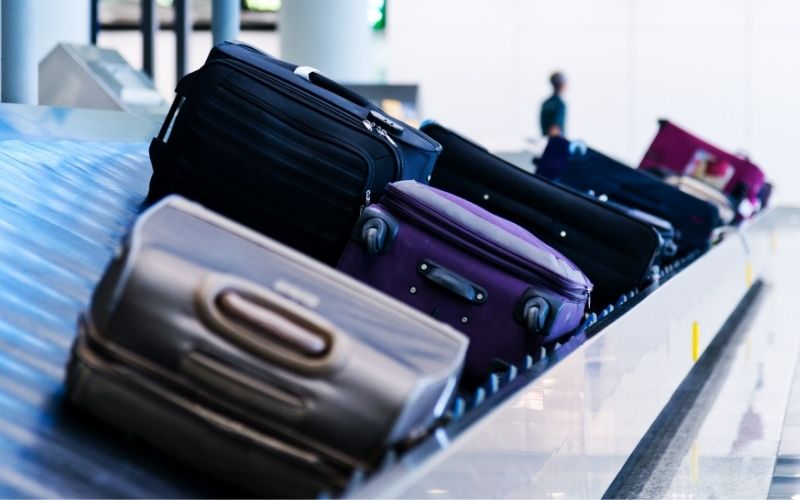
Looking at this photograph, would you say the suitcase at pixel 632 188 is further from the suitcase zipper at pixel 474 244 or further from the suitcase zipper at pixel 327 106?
the suitcase zipper at pixel 474 244

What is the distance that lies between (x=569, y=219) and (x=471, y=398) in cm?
152

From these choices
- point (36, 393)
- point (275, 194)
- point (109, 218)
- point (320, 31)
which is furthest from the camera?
point (320, 31)

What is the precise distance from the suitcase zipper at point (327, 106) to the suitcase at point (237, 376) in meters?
1.25

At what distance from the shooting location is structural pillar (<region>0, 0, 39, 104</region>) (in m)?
5.41

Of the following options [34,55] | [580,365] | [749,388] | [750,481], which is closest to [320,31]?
[34,55]

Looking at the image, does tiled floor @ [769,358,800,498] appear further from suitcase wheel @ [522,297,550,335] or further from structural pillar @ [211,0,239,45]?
structural pillar @ [211,0,239,45]

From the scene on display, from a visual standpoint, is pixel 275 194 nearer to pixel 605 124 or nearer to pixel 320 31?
pixel 320 31

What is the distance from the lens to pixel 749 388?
16.4 ft

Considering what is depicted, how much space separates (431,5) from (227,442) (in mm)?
15688

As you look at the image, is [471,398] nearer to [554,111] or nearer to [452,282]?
[452,282]

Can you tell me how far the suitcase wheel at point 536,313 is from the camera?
2465 millimetres

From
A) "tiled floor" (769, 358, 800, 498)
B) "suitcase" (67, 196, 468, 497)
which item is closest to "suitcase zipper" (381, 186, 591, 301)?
"suitcase" (67, 196, 468, 497)

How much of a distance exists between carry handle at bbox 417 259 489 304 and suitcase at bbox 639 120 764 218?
4.86 metres

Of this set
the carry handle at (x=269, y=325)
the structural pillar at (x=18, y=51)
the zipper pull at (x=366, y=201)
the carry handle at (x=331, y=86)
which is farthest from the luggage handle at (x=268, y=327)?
the structural pillar at (x=18, y=51)
